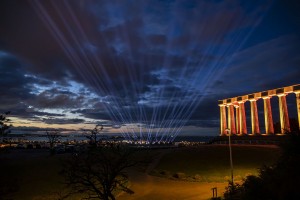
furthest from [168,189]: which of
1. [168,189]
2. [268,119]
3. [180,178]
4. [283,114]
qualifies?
[268,119]

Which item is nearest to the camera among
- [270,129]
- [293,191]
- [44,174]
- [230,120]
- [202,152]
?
[293,191]

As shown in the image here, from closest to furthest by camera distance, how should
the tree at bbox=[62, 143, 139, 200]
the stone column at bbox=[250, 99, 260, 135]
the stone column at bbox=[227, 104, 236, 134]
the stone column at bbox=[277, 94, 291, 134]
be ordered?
the tree at bbox=[62, 143, 139, 200] → the stone column at bbox=[277, 94, 291, 134] → the stone column at bbox=[250, 99, 260, 135] → the stone column at bbox=[227, 104, 236, 134]

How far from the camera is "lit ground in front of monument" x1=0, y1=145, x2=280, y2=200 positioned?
29688mm

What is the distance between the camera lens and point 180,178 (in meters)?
37.5

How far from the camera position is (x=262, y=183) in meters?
12.5

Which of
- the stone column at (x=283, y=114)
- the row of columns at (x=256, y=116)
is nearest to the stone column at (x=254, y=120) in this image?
the row of columns at (x=256, y=116)

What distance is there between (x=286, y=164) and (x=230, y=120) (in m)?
70.0

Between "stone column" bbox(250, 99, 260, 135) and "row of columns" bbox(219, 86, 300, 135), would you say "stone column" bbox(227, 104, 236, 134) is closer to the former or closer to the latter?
"row of columns" bbox(219, 86, 300, 135)

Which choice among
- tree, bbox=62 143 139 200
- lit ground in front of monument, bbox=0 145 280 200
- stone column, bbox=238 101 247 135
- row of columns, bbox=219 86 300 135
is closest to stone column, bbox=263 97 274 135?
row of columns, bbox=219 86 300 135

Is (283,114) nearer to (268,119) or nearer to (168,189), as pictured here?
(268,119)

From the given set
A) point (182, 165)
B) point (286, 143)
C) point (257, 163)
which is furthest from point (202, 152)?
point (286, 143)

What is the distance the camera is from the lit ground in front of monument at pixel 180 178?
29.7 metres

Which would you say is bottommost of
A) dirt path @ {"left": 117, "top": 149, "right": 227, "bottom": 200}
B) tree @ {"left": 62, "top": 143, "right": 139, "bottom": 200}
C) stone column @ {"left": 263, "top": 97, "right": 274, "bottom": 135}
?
dirt path @ {"left": 117, "top": 149, "right": 227, "bottom": 200}

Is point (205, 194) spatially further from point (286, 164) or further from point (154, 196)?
point (286, 164)
